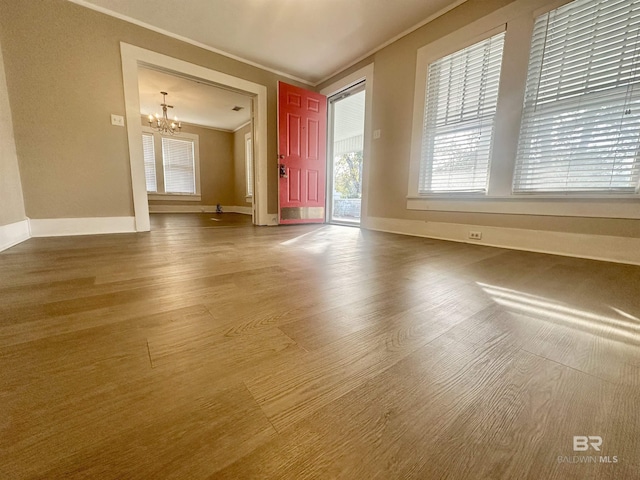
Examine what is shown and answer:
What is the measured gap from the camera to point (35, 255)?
1.74m

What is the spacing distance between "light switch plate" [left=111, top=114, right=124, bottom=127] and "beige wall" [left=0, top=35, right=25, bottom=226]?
0.77 meters

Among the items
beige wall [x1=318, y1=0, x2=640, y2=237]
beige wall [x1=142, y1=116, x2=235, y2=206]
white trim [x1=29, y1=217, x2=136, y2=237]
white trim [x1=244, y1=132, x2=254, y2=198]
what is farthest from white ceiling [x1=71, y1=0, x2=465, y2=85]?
beige wall [x1=142, y1=116, x2=235, y2=206]

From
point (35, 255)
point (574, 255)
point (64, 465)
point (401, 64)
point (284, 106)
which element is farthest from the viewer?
point (284, 106)

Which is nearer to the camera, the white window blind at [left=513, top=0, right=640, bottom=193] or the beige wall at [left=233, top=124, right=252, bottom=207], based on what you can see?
the white window blind at [left=513, top=0, right=640, bottom=193]

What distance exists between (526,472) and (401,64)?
3.82m

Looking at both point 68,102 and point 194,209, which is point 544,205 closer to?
point 68,102

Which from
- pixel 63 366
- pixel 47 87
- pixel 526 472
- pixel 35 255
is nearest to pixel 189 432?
pixel 63 366

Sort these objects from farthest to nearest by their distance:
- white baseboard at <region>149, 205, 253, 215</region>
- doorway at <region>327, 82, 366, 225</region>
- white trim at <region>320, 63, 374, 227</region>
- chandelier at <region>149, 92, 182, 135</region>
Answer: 1. white baseboard at <region>149, 205, 253, 215</region>
2. chandelier at <region>149, 92, 182, 135</region>
3. doorway at <region>327, 82, 366, 225</region>
4. white trim at <region>320, 63, 374, 227</region>

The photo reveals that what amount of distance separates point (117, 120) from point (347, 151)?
16.0 feet

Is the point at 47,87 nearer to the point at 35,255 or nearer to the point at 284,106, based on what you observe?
the point at 35,255

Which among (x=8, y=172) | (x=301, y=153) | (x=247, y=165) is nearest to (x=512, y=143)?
(x=301, y=153)

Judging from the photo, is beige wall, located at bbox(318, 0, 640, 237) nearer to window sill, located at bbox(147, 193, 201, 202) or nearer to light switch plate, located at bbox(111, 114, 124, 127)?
light switch plate, located at bbox(111, 114, 124, 127)

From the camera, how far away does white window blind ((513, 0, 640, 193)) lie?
1718 millimetres

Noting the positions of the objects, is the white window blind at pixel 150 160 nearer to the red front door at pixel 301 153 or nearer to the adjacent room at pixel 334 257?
the adjacent room at pixel 334 257
